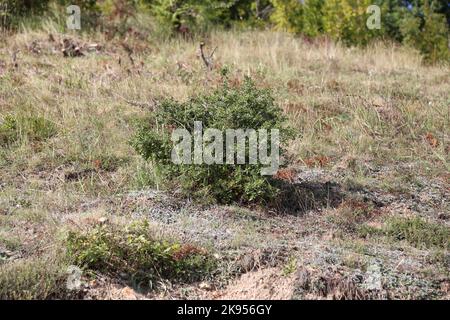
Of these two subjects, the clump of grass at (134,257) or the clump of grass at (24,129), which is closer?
the clump of grass at (134,257)

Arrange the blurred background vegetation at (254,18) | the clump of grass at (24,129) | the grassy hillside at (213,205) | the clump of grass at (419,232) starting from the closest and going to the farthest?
1. the grassy hillside at (213,205)
2. the clump of grass at (419,232)
3. the clump of grass at (24,129)
4. the blurred background vegetation at (254,18)

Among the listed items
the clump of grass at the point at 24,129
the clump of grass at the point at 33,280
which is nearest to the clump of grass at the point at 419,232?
the clump of grass at the point at 33,280

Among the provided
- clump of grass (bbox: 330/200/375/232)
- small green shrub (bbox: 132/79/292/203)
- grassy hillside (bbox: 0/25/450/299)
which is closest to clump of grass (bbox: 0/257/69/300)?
grassy hillside (bbox: 0/25/450/299)

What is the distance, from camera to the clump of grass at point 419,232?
5797 mm

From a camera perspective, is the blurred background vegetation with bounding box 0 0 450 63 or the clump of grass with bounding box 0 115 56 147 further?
the blurred background vegetation with bounding box 0 0 450 63

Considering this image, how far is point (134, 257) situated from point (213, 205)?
1204 mm

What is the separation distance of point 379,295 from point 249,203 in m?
1.57

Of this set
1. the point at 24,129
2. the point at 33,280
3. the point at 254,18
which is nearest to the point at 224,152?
the point at 33,280

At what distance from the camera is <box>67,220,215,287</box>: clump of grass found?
5.03m

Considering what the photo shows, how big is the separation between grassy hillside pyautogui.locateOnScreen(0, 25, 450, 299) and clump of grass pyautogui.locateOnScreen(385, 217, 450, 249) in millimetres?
14

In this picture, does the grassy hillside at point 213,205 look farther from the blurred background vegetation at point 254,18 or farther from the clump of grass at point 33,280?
the blurred background vegetation at point 254,18

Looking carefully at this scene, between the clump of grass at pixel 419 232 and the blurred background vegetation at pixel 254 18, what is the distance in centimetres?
548

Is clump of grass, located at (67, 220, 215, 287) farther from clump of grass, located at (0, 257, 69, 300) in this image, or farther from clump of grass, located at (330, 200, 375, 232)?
clump of grass, located at (330, 200, 375, 232)

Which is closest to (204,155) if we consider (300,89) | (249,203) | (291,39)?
(249,203)
